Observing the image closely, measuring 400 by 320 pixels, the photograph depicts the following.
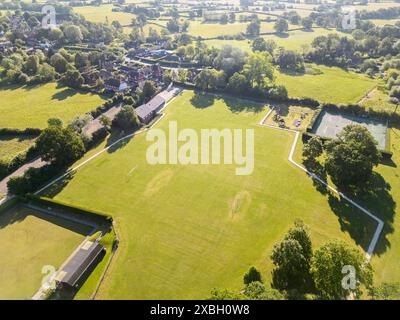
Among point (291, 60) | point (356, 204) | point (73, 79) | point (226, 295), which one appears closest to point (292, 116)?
point (356, 204)

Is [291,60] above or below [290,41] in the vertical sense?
below

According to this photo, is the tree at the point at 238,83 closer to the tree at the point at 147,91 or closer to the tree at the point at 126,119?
the tree at the point at 147,91

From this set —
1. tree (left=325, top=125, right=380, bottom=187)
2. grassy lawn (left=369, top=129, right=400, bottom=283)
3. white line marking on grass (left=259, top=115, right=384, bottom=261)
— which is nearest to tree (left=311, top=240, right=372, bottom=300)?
grassy lawn (left=369, top=129, right=400, bottom=283)

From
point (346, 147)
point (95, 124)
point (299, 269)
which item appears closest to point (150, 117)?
point (95, 124)

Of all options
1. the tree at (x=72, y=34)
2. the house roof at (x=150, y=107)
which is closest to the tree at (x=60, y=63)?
the tree at (x=72, y=34)

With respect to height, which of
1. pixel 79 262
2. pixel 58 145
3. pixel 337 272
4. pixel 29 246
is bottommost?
pixel 29 246

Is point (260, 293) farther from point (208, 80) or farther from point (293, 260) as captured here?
point (208, 80)
